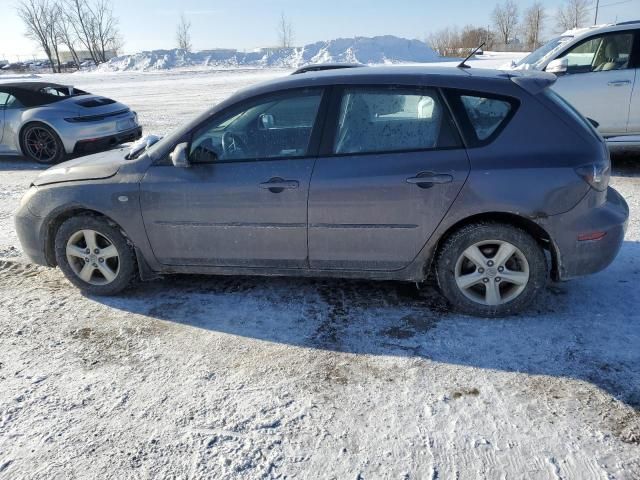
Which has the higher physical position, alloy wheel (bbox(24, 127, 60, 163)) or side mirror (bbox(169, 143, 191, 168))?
side mirror (bbox(169, 143, 191, 168))

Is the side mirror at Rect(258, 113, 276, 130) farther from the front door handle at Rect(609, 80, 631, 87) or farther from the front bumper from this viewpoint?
the front door handle at Rect(609, 80, 631, 87)

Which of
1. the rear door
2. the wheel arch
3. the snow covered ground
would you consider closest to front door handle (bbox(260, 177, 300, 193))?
the rear door

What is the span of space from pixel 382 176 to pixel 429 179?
0.97 feet

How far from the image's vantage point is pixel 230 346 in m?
3.34

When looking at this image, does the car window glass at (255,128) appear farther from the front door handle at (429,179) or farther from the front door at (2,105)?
the front door at (2,105)

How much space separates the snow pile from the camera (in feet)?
145

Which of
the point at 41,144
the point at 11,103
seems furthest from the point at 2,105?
the point at 41,144

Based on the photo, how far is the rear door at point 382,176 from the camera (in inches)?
132

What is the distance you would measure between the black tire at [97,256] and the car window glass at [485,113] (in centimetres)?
258

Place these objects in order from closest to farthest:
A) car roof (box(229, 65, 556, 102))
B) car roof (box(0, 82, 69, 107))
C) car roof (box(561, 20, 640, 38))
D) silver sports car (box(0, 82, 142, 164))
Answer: car roof (box(229, 65, 556, 102))
car roof (box(561, 20, 640, 38))
silver sports car (box(0, 82, 142, 164))
car roof (box(0, 82, 69, 107))

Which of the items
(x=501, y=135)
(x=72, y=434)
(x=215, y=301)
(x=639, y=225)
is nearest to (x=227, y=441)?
(x=72, y=434)

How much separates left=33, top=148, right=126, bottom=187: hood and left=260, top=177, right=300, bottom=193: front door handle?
1.18 m

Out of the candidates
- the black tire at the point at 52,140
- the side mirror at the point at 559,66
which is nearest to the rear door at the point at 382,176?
the side mirror at the point at 559,66

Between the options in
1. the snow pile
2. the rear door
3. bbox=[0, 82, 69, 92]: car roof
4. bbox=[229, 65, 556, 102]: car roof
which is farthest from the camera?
the snow pile
